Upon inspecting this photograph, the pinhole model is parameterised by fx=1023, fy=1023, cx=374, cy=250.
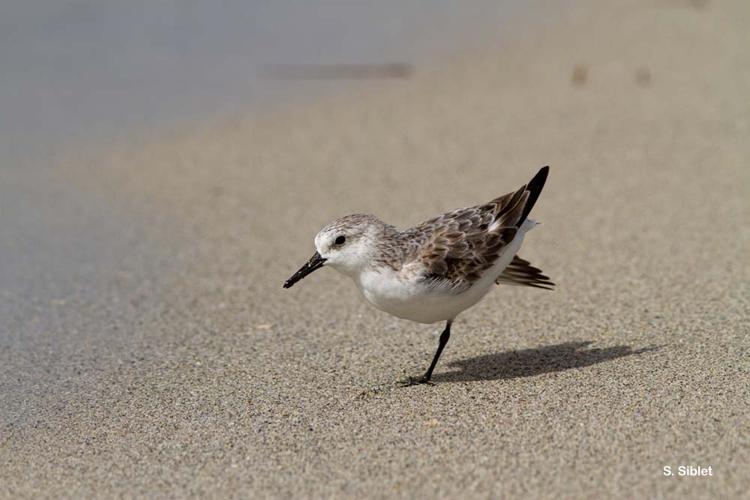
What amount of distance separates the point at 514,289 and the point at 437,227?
123cm

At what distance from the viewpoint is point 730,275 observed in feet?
18.0

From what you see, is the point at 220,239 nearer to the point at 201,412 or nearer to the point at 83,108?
the point at 201,412

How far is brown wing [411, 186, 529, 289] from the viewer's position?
441 cm

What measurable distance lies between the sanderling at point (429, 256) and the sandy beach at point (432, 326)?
40 cm

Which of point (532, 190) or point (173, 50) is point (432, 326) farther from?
point (173, 50)

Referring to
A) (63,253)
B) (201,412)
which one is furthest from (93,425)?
(63,253)

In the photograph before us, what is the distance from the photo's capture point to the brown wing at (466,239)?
4414 millimetres

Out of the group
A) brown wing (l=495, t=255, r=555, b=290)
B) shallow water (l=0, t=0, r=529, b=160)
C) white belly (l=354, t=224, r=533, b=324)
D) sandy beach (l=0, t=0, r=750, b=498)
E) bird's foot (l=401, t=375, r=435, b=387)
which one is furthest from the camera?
shallow water (l=0, t=0, r=529, b=160)

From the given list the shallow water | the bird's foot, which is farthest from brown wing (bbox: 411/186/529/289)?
the shallow water

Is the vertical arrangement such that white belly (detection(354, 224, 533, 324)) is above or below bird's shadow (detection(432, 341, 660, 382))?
above

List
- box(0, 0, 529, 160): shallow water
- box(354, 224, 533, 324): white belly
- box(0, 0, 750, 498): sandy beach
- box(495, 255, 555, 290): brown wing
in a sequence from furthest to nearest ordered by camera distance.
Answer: box(0, 0, 529, 160): shallow water → box(495, 255, 555, 290): brown wing → box(354, 224, 533, 324): white belly → box(0, 0, 750, 498): sandy beach

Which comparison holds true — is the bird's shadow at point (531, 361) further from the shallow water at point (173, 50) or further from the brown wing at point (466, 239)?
the shallow water at point (173, 50)

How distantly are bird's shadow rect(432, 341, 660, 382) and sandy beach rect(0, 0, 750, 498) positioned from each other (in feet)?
0.05

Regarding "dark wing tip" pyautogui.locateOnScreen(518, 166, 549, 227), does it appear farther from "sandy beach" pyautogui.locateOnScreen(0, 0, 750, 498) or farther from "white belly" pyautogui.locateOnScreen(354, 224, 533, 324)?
"sandy beach" pyautogui.locateOnScreen(0, 0, 750, 498)
